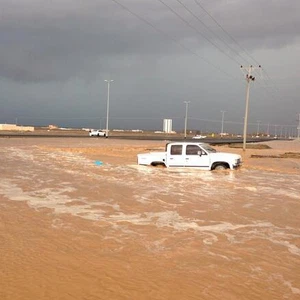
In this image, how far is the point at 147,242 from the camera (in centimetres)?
737

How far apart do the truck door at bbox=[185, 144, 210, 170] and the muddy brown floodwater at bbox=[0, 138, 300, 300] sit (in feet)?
17.1

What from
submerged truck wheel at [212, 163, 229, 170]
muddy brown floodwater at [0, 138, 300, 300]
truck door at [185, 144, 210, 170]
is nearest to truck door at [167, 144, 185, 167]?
truck door at [185, 144, 210, 170]

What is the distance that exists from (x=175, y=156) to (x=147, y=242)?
1291 cm

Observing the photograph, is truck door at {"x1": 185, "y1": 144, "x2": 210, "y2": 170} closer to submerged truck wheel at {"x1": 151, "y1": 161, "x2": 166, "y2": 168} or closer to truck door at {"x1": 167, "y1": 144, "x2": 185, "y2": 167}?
truck door at {"x1": 167, "y1": 144, "x2": 185, "y2": 167}

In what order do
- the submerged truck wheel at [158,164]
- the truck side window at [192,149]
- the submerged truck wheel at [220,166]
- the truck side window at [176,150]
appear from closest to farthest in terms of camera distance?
the truck side window at [192,149] < the submerged truck wheel at [220,166] < the truck side window at [176,150] < the submerged truck wheel at [158,164]

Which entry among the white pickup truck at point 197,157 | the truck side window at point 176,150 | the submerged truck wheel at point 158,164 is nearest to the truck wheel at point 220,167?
the white pickup truck at point 197,157

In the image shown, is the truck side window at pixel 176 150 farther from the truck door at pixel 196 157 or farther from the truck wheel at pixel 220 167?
the truck wheel at pixel 220 167

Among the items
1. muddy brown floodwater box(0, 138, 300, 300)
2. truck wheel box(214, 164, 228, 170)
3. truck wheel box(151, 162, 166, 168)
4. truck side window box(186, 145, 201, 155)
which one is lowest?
muddy brown floodwater box(0, 138, 300, 300)

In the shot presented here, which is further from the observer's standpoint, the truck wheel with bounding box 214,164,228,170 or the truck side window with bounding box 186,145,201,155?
the truck wheel with bounding box 214,164,228,170

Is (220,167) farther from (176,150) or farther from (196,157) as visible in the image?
(176,150)

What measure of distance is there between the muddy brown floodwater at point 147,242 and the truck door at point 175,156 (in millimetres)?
5446

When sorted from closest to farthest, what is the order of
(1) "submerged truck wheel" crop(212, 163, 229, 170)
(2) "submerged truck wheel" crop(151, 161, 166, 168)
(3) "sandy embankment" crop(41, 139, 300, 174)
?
1. (1) "submerged truck wheel" crop(212, 163, 229, 170)
2. (2) "submerged truck wheel" crop(151, 161, 166, 168)
3. (3) "sandy embankment" crop(41, 139, 300, 174)

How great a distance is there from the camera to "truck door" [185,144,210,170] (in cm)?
1969

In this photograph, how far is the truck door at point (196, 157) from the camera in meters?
19.7
